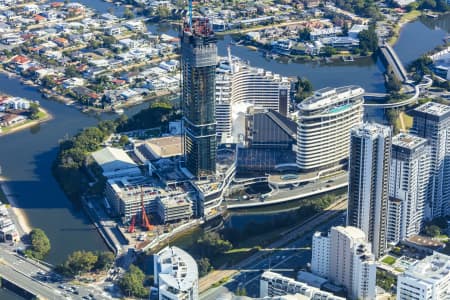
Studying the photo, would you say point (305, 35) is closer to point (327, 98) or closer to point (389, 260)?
point (327, 98)

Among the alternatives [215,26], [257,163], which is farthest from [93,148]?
[215,26]

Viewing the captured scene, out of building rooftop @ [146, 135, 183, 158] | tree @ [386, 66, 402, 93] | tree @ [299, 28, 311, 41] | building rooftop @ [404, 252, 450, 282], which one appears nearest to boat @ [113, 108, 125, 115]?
building rooftop @ [146, 135, 183, 158]

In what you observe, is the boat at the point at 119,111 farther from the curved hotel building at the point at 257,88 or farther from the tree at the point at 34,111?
the curved hotel building at the point at 257,88

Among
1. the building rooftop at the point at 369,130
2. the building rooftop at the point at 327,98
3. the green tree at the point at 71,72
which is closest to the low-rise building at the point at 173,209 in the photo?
the building rooftop at the point at 327,98

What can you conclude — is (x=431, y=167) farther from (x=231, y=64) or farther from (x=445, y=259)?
(x=231, y=64)

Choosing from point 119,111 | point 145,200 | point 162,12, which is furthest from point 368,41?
point 145,200

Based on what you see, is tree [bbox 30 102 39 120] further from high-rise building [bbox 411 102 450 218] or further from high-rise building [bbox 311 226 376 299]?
high-rise building [bbox 311 226 376 299]
